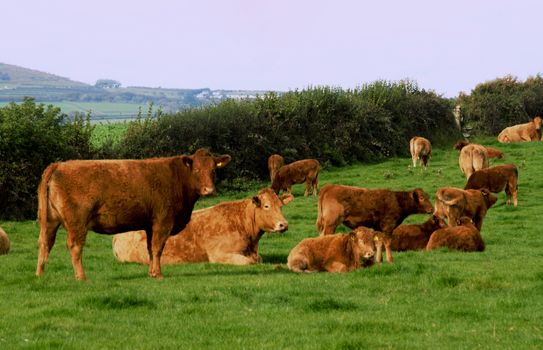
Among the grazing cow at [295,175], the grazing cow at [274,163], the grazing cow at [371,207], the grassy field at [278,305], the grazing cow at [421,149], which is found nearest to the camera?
the grassy field at [278,305]

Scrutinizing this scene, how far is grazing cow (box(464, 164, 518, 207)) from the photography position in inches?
1121

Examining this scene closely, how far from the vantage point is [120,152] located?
39.6m

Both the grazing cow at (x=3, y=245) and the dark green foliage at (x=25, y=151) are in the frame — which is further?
the dark green foliage at (x=25, y=151)

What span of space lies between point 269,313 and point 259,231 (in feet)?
17.2

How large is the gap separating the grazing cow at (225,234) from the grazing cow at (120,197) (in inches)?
49.8

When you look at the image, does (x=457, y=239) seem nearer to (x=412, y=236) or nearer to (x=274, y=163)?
(x=412, y=236)

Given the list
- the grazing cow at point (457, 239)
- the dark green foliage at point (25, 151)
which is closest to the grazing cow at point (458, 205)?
the grazing cow at point (457, 239)

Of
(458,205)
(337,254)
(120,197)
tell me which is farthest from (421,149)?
(120,197)

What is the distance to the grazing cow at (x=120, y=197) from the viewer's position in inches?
565

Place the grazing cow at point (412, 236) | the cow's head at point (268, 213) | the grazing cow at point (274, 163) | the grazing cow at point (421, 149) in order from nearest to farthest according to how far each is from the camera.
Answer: the cow's head at point (268, 213) → the grazing cow at point (412, 236) → the grazing cow at point (274, 163) → the grazing cow at point (421, 149)

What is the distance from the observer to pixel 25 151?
109 feet

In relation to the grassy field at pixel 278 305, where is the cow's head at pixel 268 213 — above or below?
above

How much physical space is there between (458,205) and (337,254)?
7.04 meters

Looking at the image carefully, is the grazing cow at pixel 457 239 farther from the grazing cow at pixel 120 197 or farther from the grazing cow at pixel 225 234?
the grazing cow at pixel 120 197
